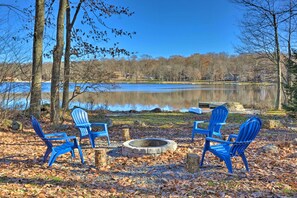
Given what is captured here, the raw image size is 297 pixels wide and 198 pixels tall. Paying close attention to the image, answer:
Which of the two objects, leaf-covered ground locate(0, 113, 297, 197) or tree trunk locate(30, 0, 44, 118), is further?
tree trunk locate(30, 0, 44, 118)

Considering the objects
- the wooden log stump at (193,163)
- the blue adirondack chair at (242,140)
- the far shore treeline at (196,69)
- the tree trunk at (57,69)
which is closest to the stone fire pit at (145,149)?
the wooden log stump at (193,163)

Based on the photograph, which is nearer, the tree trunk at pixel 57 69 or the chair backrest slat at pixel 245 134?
the chair backrest slat at pixel 245 134

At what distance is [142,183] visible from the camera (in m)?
3.17

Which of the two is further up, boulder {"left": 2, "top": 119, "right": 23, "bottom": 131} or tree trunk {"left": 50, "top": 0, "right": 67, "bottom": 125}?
tree trunk {"left": 50, "top": 0, "right": 67, "bottom": 125}

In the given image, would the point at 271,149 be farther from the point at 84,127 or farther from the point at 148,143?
the point at 84,127

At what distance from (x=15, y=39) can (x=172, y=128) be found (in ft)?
15.9

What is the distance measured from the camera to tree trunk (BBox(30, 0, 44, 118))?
7.83m

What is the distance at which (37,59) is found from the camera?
7938 millimetres

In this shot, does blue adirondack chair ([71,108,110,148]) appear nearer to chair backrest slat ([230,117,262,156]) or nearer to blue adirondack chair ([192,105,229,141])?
blue adirondack chair ([192,105,229,141])

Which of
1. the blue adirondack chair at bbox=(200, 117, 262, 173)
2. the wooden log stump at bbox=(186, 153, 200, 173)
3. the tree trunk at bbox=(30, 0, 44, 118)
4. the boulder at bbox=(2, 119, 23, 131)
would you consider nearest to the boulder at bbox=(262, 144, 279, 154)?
the blue adirondack chair at bbox=(200, 117, 262, 173)

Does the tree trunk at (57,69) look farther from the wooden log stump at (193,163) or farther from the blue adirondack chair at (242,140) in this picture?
the blue adirondack chair at (242,140)

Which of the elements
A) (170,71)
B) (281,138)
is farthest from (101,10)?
(170,71)

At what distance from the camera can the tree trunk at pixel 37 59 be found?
7.83 meters

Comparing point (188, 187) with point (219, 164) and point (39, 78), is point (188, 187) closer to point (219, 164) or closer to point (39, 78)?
point (219, 164)
